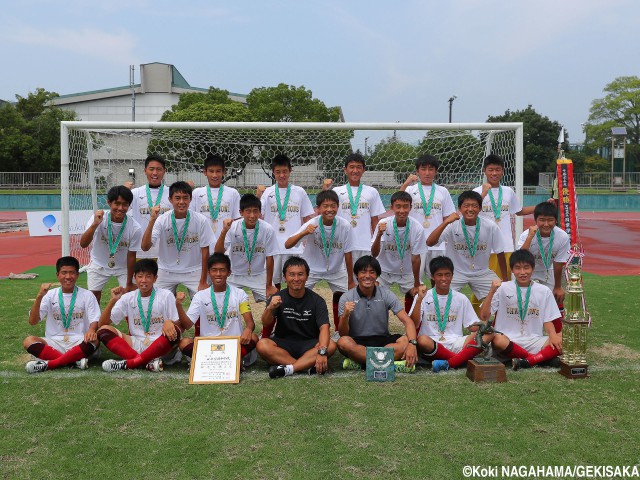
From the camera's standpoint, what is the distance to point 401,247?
20.1 feet

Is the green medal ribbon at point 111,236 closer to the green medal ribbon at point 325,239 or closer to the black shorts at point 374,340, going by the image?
the green medal ribbon at point 325,239

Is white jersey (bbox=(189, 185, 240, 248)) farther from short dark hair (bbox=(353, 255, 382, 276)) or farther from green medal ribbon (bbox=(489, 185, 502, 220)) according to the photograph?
green medal ribbon (bbox=(489, 185, 502, 220))

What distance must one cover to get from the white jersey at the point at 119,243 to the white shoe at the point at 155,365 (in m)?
1.42

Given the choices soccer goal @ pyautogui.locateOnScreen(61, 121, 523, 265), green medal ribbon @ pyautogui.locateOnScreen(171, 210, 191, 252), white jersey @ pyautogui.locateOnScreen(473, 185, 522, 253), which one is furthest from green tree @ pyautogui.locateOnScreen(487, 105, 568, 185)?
green medal ribbon @ pyautogui.locateOnScreen(171, 210, 191, 252)

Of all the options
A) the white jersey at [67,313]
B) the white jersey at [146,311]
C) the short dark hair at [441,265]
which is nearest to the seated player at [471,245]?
the short dark hair at [441,265]

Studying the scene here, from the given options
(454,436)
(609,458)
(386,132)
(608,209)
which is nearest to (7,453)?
(454,436)

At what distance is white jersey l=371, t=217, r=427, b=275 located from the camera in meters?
6.11

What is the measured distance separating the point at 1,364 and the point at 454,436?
4164 mm

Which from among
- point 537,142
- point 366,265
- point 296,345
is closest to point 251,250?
point 296,345

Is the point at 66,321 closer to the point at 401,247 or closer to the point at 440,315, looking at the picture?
the point at 401,247

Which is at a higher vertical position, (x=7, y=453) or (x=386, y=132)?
(x=386, y=132)

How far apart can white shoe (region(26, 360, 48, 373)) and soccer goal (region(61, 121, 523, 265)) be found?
4034 mm

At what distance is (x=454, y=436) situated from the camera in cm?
367

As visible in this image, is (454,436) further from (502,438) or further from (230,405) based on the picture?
(230,405)
